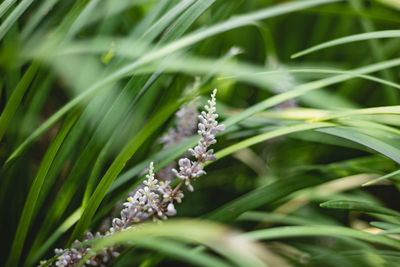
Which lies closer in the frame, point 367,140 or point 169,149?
point 367,140

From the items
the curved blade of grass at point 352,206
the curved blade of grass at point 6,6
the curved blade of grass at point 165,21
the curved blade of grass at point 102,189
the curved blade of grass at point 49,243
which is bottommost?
the curved blade of grass at point 49,243

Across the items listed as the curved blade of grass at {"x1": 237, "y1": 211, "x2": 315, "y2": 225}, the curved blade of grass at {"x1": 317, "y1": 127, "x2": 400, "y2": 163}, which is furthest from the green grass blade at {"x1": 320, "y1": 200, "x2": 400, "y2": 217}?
the curved blade of grass at {"x1": 237, "y1": 211, "x2": 315, "y2": 225}

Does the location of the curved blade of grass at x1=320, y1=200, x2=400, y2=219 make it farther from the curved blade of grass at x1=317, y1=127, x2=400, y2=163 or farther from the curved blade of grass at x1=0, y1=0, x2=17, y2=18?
the curved blade of grass at x1=0, y1=0, x2=17, y2=18

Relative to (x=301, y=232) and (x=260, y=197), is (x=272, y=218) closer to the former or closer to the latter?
(x=260, y=197)

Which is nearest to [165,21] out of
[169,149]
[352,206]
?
[169,149]

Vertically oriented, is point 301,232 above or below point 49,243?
above

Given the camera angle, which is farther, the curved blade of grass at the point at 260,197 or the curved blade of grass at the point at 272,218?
the curved blade of grass at the point at 272,218

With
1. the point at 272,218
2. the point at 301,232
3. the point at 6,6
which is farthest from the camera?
the point at 272,218

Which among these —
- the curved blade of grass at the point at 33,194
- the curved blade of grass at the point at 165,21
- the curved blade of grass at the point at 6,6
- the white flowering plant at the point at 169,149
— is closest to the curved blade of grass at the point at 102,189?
the white flowering plant at the point at 169,149

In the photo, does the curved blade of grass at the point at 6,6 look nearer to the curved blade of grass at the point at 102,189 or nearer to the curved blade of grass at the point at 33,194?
the curved blade of grass at the point at 33,194

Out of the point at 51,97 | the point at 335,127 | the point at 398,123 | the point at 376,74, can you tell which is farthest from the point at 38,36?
the point at 376,74

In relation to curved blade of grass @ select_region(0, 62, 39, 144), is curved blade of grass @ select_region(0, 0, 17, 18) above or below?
above
